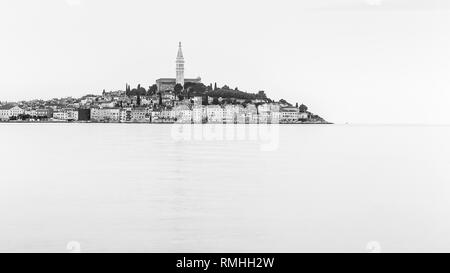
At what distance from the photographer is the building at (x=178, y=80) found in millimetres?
116431

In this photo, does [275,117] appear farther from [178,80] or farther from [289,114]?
[178,80]

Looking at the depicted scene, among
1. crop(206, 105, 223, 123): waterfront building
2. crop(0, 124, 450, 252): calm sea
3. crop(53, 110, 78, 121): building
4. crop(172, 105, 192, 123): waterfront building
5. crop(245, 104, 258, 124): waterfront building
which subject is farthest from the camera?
crop(53, 110, 78, 121): building

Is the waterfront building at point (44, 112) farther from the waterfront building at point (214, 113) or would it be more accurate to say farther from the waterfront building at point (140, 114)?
the waterfront building at point (214, 113)

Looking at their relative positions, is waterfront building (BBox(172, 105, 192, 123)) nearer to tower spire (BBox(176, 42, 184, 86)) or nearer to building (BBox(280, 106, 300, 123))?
tower spire (BBox(176, 42, 184, 86))

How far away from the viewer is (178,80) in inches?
4695

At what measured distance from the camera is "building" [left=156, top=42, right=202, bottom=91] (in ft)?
382

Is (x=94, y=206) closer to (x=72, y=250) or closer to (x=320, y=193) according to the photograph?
(x=72, y=250)

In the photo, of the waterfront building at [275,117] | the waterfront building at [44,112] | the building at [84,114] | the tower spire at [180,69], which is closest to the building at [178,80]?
the tower spire at [180,69]

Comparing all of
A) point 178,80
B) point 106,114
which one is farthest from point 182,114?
point 178,80

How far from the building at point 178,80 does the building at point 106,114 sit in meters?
11.4

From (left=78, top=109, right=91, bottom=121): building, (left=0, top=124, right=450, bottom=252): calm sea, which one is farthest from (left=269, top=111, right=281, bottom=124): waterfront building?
(left=0, top=124, right=450, bottom=252): calm sea

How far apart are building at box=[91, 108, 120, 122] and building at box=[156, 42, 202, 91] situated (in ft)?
37.3
